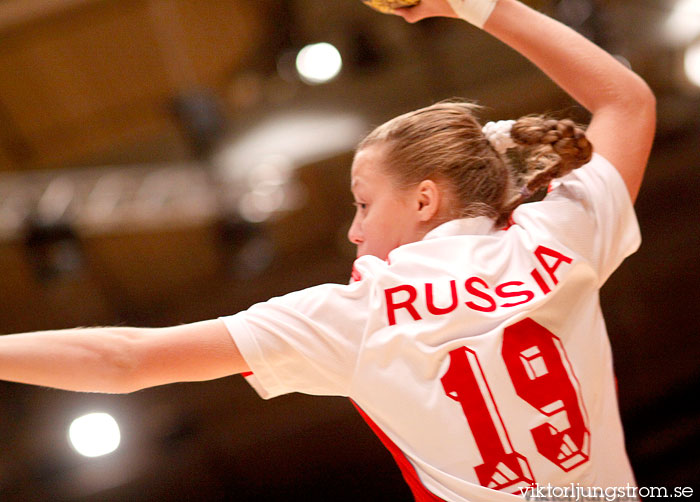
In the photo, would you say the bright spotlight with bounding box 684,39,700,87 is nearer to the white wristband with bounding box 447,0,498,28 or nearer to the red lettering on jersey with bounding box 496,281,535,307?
the white wristband with bounding box 447,0,498,28

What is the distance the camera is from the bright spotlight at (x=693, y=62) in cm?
392

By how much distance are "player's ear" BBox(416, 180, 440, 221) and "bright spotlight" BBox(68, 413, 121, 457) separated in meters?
3.10

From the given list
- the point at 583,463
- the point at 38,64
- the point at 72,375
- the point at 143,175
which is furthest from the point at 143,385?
the point at 38,64

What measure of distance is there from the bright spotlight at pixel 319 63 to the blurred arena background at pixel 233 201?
0.03 meters

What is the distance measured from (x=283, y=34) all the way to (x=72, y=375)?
3355mm

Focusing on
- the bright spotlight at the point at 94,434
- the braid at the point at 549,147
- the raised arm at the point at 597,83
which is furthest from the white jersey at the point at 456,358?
the bright spotlight at the point at 94,434

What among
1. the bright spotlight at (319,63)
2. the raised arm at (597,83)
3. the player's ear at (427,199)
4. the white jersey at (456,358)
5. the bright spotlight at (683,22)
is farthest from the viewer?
the bright spotlight at (319,63)

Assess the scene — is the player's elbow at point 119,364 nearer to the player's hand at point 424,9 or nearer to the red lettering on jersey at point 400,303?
the red lettering on jersey at point 400,303

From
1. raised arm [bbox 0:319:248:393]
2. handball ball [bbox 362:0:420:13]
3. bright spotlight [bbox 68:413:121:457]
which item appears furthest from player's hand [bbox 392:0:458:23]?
bright spotlight [bbox 68:413:121:457]

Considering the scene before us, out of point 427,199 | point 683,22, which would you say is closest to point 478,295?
point 427,199

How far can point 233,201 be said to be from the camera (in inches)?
154

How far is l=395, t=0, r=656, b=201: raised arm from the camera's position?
131 cm

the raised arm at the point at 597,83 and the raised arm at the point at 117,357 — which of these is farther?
the raised arm at the point at 597,83

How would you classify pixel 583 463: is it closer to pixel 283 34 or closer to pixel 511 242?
pixel 511 242
